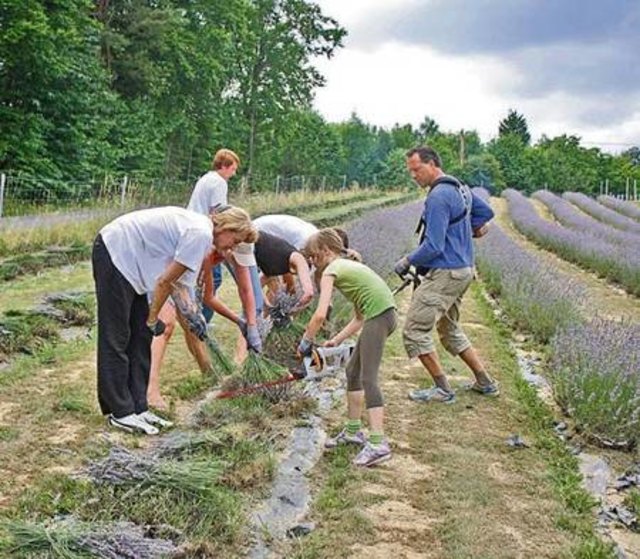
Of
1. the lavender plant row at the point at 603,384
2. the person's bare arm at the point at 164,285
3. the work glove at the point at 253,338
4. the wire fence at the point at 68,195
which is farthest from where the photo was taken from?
the wire fence at the point at 68,195

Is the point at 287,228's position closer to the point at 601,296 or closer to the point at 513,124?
the point at 601,296

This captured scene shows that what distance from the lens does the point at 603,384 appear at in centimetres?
425

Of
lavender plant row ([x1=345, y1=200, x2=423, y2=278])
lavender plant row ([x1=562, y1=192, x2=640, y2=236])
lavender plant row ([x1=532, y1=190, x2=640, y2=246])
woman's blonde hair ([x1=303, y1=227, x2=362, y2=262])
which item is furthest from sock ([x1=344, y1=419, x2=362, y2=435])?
lavender plant row ([x1=562, y1=192, x2=640, y2=236])

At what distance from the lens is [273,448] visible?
3697 millimetres

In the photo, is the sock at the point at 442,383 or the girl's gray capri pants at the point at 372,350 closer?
the girl's gray capri pants at the point at 372,350

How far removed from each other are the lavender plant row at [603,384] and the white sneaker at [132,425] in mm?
2286

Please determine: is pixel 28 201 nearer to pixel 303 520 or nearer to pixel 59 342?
pixel 59 342

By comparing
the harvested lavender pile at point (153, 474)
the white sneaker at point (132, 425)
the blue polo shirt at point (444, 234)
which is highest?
the blue polo shirt at point (444, 234)

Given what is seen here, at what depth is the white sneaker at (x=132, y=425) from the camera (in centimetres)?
380

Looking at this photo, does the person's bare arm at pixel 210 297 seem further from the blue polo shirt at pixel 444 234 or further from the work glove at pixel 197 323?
the blue polo shirt at pixel 444 234

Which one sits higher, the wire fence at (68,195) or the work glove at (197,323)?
the wire fence at (68,195)

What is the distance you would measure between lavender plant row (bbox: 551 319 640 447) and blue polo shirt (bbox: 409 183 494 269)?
0.86 meters

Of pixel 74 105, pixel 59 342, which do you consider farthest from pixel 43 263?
pixel 74 105

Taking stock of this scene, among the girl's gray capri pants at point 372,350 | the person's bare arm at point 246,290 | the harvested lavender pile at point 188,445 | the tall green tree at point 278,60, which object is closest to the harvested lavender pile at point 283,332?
the person's bare arm at point 246,290
